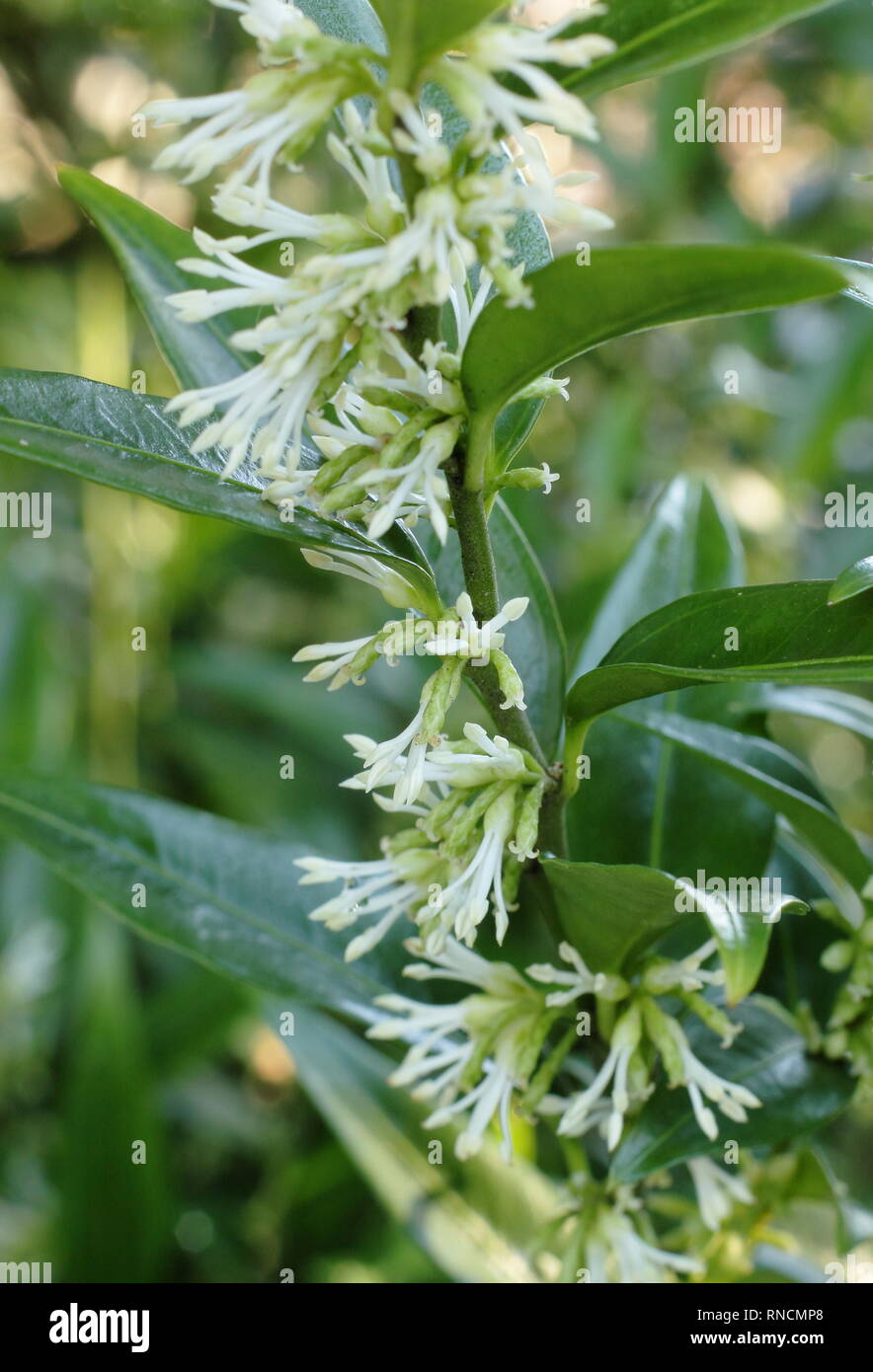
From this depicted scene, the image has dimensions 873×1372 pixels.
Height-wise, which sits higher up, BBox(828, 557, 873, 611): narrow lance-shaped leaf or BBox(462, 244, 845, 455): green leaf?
BBox(462, 244, 845, 455): green leaf

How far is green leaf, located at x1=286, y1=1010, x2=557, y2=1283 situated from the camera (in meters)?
1.02

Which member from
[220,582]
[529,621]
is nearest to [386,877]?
[529,621]

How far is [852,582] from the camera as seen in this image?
1.83 ft

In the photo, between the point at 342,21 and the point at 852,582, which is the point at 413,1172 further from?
the point at 342,21

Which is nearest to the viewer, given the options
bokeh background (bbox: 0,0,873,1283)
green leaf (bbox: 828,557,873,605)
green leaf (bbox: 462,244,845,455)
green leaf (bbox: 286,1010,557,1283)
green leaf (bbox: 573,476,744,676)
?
green leaf (bbox: 462,244,845,455)

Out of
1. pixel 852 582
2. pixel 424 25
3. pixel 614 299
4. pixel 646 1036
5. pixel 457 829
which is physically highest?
pixel 424 25

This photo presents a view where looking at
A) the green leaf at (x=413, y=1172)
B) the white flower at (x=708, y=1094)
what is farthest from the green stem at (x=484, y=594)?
the green leaf at (x=413, y=1172)

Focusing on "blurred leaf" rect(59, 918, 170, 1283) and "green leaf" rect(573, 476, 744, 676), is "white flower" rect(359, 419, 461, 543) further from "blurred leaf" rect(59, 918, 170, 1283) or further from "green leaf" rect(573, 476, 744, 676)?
"blurred leaf" rect(59, 918, 170, 1283)

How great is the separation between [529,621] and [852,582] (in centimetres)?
25

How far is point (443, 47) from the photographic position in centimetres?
49

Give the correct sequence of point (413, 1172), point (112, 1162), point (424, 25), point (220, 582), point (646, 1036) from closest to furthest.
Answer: point (424, 25)
point (646, 1036)
point (413, 1172)
point (112, 1162)
point (220, 582)

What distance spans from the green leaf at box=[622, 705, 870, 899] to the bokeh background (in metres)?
0.70

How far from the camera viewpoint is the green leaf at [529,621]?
2.43 ft

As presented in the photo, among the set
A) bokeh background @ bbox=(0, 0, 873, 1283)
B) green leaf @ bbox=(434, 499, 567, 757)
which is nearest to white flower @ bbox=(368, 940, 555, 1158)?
green leaf @ bbox=(434, 499, 567, 757)
